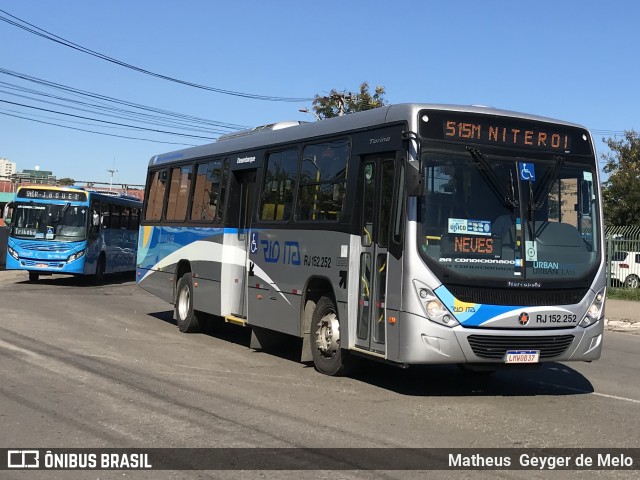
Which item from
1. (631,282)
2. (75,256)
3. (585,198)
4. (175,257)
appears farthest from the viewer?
(75,256)

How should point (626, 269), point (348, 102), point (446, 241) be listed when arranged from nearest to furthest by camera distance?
point (446, 241) < point (626, 269) < point (348, 102)

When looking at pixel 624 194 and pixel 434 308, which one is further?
pixel 624 194

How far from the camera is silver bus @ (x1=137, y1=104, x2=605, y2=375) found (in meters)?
8.58

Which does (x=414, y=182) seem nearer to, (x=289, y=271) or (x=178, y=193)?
(x=289, y=271)

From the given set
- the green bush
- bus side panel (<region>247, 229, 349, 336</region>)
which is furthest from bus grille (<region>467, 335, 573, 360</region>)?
the green bush

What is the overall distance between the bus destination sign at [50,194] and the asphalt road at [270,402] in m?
13.6

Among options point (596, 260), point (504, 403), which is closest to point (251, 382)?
point (504, 403)

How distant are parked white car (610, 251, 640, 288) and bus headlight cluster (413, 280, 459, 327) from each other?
18.4 meters

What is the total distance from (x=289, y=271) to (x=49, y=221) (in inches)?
699

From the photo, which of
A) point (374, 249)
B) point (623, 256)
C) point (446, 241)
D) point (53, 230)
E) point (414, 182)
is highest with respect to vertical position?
point (414, 182)

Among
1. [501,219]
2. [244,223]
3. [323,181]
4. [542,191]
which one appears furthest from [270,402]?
[244,223]

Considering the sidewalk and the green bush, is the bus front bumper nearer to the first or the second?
the sidewalk

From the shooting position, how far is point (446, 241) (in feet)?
28.3

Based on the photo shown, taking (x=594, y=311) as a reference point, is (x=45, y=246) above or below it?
below
